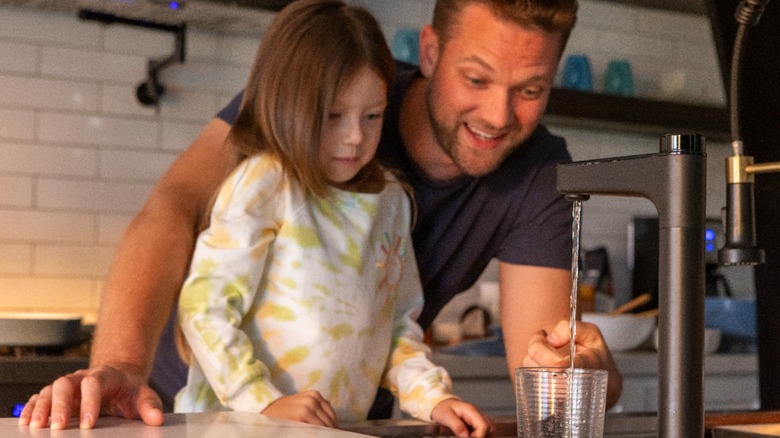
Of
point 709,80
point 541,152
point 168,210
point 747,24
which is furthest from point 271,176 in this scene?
point 709,80

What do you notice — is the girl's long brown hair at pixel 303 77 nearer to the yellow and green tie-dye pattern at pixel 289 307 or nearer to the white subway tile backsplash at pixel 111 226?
the yellow and green tie-dye pattern at pixel 289 307

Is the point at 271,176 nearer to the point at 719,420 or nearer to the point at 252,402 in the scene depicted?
the point at 252,402

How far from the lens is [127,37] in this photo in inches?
127

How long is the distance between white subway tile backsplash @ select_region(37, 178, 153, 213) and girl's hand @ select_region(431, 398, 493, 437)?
202 cm

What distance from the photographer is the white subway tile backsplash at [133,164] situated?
10.5 feet

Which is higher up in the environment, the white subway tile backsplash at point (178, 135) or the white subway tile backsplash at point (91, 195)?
the white subway tile backsplash at point (178, 135)

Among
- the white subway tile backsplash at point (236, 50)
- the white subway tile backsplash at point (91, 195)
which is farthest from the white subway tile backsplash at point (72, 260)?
the white subway tile backsplash at point (236, 50)

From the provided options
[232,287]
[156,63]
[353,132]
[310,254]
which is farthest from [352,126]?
[156,63]

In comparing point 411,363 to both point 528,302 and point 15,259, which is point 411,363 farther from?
point 15,259

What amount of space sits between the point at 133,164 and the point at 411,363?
1900mm

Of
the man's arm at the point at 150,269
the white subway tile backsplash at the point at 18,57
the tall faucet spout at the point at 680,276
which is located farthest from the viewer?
the white subway tile backsplash at the point at 18,57

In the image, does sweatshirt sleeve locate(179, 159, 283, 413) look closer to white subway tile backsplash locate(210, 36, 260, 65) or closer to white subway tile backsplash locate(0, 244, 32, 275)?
white subway tile backsplash locate(0, 244, 32, 275)

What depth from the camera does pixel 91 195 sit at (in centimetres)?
318

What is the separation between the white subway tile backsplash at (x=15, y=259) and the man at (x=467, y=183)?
1.48 m
